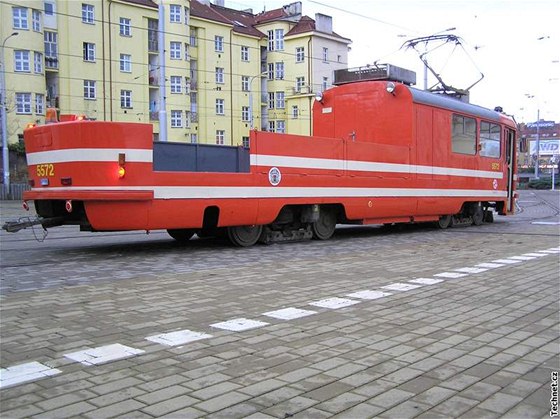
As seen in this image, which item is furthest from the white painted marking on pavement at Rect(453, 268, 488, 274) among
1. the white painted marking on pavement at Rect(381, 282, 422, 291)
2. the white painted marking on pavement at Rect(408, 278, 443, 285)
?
the white painted marking on pavement at Rect(381, 282, 422, 291)

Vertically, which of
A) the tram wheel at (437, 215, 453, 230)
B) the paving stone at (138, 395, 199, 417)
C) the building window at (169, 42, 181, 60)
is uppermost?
the building window at (169, 42, 181, 60)

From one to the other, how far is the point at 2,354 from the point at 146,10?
5230 cm

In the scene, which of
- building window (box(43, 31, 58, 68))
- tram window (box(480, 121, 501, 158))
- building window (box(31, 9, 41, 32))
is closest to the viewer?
tram window (box(480, 121, 501, 158))

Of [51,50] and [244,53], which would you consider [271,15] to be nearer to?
[244,53]

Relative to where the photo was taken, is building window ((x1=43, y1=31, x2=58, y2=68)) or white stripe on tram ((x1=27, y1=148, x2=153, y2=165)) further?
building window ((x1=43, y1=31, x2=58, y2=68))

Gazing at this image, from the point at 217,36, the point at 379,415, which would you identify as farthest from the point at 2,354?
the point at 217,36

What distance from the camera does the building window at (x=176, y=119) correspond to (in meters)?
54.2

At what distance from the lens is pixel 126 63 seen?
5097 cm

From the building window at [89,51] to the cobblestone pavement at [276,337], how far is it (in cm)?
4293

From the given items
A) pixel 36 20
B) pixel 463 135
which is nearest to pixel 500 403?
pixel 463 135

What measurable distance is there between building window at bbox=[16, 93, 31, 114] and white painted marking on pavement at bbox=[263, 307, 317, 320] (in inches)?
1803

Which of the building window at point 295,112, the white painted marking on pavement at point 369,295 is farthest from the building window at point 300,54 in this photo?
the white painted marking on pavement at point 369,295

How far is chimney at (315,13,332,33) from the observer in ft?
209

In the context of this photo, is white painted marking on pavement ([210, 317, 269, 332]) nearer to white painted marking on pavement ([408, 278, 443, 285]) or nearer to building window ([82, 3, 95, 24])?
white painted marking on pavement ([408, 278, 443, 285])
